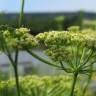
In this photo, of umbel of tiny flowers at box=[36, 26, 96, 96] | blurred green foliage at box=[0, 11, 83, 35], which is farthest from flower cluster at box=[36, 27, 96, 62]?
blurred green foliage at box=[0, 11, 83, 35]

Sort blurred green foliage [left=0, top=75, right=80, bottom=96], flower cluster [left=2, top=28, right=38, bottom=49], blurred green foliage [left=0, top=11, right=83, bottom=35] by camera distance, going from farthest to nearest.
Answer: blurred green foliage [left=0, top=11, right=83, bottom=35]
blurred green foliage [left=0, top=75, right=80, bottom=96]
flower cluster [left=2, top=28, right=38, bottom=49]

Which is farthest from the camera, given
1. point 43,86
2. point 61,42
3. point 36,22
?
point 36,22

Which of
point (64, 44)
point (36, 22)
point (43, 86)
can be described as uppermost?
point (64, 44)

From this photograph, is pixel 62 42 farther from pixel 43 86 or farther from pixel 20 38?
pixel 43 86

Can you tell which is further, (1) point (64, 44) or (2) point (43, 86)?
(2) point (43, 86)

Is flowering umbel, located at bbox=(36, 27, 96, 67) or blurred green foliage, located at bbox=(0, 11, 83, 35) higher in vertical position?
flowering umbel, located at bbox=(36, 27, 96, 67)

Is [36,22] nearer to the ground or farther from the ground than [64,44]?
nearer to the ground

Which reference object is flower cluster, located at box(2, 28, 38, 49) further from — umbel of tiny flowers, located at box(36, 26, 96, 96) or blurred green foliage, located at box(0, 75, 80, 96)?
blurred green foliage, located at box(0, 75, 80, 96)

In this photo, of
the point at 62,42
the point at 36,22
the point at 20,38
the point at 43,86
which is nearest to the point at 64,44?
the point at 62,42

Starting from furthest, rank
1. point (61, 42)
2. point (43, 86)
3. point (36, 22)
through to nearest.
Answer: point (36, 22)
point (43, 86)
point (61, 42)
